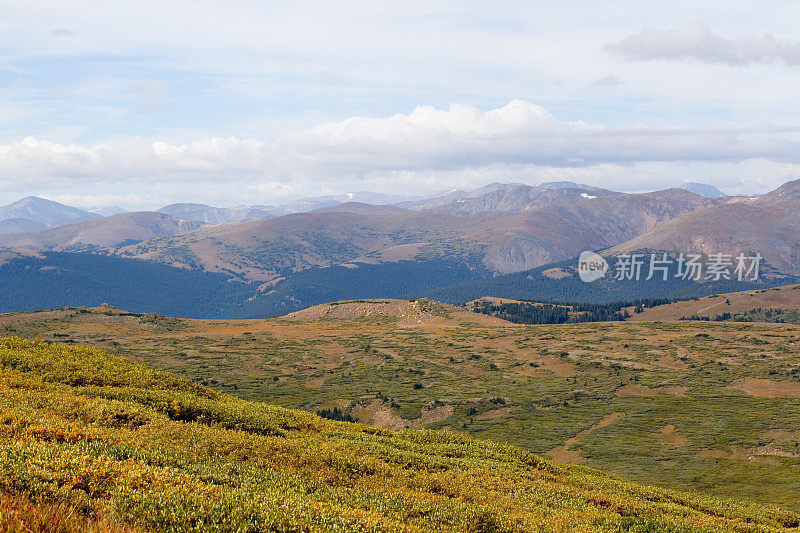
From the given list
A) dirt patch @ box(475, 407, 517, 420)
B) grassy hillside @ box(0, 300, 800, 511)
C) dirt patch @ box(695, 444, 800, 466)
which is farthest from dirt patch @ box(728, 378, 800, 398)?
dirt patch @ box(475, 407, 517, 420)

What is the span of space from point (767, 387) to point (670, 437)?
34904 mm

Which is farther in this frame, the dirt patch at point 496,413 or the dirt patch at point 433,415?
the dirt patch at point 496,413

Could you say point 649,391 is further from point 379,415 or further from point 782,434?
point 379,415

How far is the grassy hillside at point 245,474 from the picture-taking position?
12.6m

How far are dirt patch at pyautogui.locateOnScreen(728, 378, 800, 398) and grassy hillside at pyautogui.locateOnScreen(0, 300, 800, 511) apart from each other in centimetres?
29

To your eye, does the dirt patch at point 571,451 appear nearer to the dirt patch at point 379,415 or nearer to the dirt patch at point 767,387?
the dirt patch at point 379,415

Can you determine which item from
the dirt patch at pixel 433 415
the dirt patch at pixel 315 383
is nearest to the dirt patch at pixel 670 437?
the dirt patch at pixel 433 415

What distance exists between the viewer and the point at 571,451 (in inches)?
2717

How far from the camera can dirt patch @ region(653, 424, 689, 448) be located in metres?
69.7

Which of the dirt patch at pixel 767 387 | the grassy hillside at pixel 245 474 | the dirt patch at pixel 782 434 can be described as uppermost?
the grassy hillside at pixel 245 474

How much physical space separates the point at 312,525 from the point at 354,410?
79288mm

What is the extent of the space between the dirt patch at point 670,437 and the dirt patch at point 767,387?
1015 inches

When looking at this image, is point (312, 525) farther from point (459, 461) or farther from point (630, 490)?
point (630, 490)

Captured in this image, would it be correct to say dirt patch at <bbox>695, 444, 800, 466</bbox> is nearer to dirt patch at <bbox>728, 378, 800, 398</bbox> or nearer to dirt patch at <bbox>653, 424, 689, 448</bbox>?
dirt patch at <bbox>653, 424, 689, 448</bbox>
